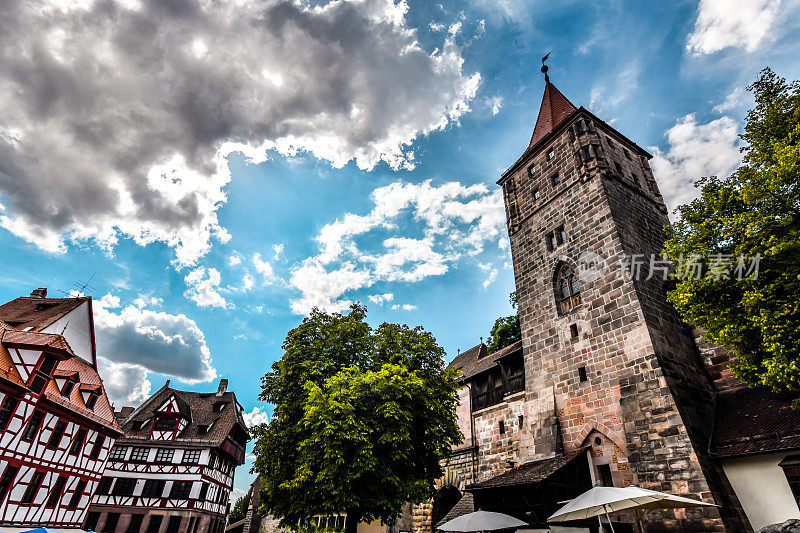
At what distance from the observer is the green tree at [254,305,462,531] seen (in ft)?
43.2

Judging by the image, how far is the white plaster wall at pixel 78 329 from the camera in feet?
77.6

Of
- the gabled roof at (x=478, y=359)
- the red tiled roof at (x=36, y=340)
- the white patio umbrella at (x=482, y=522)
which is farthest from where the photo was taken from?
the gabled roof at (x=478, y=359)

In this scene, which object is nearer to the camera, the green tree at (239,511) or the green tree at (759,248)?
the green tree at (759,248)

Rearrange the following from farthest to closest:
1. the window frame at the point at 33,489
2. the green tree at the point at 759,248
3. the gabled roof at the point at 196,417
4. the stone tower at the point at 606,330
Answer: the gabled roof at the point at 196,417
the window frame at the point at 33,489
the stone tower at the point at 606,330
the green tree at the point at 759,248

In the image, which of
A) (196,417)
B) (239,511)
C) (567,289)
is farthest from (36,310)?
(239,511)

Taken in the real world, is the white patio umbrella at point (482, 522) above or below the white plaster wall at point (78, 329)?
below

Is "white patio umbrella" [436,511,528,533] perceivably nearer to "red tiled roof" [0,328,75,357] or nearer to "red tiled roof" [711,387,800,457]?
"red tiled roof" [711,387,800,457]

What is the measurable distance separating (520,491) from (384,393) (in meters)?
5.68

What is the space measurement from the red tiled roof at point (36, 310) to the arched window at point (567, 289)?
2791 cm

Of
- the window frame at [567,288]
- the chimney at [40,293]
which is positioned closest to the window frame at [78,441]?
the chimney at [40,293]

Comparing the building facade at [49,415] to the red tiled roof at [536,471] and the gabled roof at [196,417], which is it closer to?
the gabled roof at [196,417]

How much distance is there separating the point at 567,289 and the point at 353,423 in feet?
36.1

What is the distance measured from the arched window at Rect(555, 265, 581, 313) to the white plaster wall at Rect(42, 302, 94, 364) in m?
→ 27.9

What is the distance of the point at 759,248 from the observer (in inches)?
418
